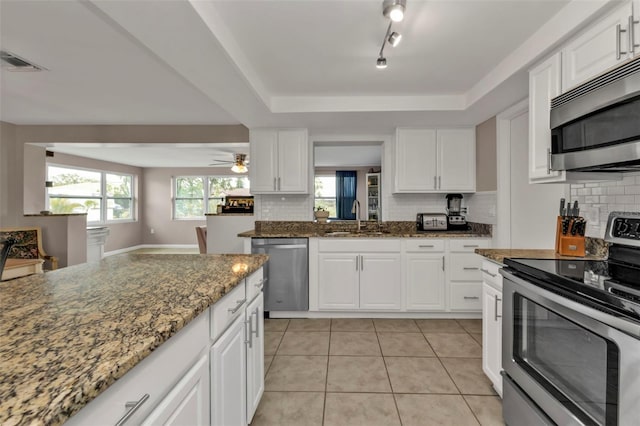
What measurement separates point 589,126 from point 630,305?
2.87ft

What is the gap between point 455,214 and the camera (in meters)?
3.80

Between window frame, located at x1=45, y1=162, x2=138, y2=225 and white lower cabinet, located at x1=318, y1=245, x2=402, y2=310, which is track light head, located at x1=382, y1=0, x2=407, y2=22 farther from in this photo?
window frame, located at x1=45, y1=162, x2=138, y2=225

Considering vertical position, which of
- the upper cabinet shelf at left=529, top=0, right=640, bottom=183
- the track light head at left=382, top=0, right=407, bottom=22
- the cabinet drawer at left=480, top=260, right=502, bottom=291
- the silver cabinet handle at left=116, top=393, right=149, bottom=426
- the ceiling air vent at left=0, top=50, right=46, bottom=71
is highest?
the ceiling air vent at left=0, top=50, right=46, bottom=71

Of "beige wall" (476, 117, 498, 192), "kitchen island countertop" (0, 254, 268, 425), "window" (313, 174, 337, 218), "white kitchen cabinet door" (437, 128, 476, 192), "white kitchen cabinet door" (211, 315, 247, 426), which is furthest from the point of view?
"window" (313, 174, 337, 218)

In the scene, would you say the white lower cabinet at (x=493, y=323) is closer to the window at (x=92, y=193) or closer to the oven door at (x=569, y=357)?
the oven door at (x=569, y=357)

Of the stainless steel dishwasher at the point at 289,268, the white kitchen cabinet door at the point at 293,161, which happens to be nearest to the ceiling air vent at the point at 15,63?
the white kitchen cabinet door at the point at 293,161

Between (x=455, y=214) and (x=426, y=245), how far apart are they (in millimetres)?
829

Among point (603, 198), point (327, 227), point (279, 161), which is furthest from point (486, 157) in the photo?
point (279, 161)

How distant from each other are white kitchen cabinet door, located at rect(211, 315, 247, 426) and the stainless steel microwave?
5.79 feet

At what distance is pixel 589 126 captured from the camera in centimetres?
143

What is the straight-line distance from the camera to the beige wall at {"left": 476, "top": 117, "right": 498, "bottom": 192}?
3.20 metres

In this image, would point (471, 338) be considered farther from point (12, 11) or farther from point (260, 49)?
point (12, 11)

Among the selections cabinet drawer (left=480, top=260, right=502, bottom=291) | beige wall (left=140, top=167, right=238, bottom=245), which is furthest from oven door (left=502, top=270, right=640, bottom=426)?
beige wall (left=140, top=167, right=238, bottom=245)

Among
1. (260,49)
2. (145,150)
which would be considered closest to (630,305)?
(260,49)
